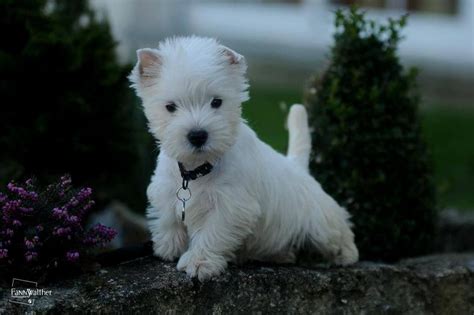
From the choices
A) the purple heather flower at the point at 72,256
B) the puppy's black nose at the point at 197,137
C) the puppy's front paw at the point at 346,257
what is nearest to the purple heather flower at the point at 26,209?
the purple heather flower at the point at 72,256

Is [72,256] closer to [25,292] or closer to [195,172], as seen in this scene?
[25,292]

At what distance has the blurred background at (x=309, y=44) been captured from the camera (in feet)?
37.9

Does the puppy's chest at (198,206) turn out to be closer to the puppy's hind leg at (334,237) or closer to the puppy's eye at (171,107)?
the puppy's eye at (171,107)

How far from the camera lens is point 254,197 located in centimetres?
401

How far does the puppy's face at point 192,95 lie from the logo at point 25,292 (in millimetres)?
888

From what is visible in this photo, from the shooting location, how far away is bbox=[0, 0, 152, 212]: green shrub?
566 cm

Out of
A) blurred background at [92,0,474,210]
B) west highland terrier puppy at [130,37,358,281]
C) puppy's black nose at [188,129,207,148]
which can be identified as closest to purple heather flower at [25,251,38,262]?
west highland terrier puppy at [130,37,358,281]

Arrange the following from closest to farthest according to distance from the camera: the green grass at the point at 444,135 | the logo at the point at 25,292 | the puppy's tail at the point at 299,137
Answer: the logo at the point at 25,292 < the puppy's tail at the point at 299,137 < the green grass at the point at 444,135

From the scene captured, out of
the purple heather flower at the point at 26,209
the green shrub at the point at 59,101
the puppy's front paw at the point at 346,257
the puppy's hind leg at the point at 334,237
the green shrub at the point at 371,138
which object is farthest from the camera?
the green shrub at the point at 59,101

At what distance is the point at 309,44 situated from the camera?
58.1 feet

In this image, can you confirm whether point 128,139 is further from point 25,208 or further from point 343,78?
point 25,208

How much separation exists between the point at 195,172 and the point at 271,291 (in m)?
0.74

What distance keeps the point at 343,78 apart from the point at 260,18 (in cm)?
1405

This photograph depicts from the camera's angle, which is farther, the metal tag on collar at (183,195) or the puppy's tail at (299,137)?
the puppy's tail at (299,137)
